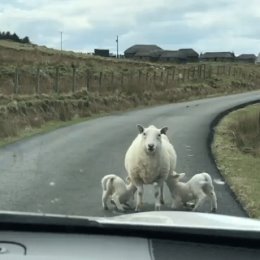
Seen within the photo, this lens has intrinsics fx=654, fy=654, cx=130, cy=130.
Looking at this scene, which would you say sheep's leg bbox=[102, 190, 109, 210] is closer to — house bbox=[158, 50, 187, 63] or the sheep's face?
the sheep's face

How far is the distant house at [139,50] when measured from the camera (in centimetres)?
15725

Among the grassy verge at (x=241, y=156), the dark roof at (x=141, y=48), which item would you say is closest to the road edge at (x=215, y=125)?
the grassy verge at (x=241, y=156)

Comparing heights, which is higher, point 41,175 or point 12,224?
point 12,224

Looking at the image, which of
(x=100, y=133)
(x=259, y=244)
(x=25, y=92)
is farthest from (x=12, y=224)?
(x=25, y=92)

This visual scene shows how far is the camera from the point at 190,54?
15362 cm

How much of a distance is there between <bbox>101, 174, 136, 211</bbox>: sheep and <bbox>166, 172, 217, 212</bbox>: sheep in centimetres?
59

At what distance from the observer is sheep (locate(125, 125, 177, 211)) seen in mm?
9141

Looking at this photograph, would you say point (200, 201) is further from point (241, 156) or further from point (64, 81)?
point (64, 81)

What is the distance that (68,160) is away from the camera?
48.1 ft

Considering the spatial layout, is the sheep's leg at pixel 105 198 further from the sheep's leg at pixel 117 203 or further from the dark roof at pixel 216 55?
the dark roof at pixel 216 55

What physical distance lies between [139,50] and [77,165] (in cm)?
15318

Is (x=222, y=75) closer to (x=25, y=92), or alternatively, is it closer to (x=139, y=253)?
(x=25, y=92)

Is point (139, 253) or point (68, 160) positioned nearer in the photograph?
point (139, 253)

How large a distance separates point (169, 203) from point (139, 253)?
24.0 ft
